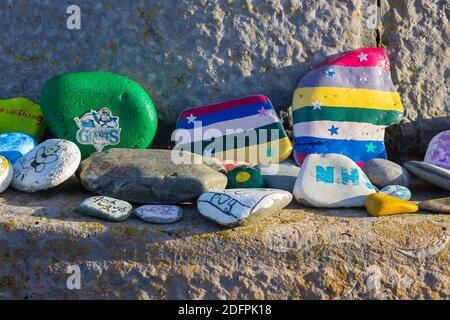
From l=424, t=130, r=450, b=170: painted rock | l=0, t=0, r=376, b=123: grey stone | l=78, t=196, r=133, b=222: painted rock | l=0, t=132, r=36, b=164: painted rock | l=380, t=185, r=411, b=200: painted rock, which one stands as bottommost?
l=380, t=185, r=411, b=200: painted rock

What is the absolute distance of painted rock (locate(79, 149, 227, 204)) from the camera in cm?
259

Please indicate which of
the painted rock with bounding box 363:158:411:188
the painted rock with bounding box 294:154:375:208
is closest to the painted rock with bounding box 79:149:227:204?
the painted rock with bounding box 294:154:375:208

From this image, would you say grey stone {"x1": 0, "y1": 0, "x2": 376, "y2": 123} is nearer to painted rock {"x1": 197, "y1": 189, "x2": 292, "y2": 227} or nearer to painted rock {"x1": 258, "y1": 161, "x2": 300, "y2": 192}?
painted rock {"x1": 258, "y1": 161, "x2": 300, "y2": 192}

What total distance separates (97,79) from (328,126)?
1.03 m

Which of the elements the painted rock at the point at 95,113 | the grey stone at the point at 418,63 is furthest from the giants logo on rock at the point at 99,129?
the grey stone at the point at 418,63

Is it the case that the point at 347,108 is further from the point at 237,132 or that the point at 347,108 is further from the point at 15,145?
the point at 15,145

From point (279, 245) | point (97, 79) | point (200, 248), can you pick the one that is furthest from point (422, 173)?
point (97, 79)

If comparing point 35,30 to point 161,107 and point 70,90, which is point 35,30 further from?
point 161,107

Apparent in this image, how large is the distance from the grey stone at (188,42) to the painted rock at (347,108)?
A: 119 mm

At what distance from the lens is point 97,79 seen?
3.03m

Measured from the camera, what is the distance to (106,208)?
2.46 m

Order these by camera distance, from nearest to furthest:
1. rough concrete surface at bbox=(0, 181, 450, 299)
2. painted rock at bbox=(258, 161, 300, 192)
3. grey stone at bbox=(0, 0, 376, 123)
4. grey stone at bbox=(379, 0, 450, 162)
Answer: rough concrete surface at bbox=(0, 181, 450, 299)
painted rock at bbox=(258, 161, 300, 192)
grey stone at bbox=(0, 0, 376, 123)
grey stone at bbox=(379, 0, 450, 162)

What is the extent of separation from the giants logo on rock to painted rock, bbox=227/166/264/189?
585mm

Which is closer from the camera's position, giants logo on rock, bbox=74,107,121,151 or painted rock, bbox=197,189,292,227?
painted rock, bbox=197,189,292,227
